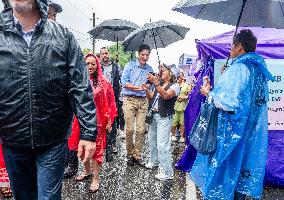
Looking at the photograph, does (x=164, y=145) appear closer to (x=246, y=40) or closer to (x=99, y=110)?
(x=99, y=110)

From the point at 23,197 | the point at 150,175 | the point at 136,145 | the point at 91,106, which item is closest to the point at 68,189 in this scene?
the point at 150,175

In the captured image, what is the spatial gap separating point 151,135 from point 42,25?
4079mm

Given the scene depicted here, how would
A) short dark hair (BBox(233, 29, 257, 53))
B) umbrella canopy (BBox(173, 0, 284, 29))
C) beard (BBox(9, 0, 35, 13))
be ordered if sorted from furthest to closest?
umbrella canopy (BBox(173, 0, 284, 29)) → short dark hair (BBox(233, 29, 257, 53)) → beard (BBox(9, 0, 35, 13))

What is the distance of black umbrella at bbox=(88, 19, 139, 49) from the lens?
26.8 ft

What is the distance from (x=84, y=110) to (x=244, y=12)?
2.97m

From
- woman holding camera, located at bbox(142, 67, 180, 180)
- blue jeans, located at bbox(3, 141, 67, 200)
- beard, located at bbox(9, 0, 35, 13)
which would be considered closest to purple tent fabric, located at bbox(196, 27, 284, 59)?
woman holding camera, located at bbox(142, 67, 180, 180)

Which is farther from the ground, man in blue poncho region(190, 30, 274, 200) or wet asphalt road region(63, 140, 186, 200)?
man in blue poncho region(190, 30, 274, 200)

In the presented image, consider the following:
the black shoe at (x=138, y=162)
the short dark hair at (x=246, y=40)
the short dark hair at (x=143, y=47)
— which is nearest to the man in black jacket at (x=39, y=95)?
the short dark hair at (x=246, y=40)

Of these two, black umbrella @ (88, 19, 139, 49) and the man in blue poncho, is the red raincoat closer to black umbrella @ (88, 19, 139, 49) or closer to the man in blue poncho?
the man in blue poncho

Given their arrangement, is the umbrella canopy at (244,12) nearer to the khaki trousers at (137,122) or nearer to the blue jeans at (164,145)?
the blue jeans at (164,145)

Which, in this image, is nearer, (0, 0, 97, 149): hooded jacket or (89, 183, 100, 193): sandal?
(0, 0, 97, 149): hooded jacket

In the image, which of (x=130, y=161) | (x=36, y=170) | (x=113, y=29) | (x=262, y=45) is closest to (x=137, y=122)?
(x=130, y=161)

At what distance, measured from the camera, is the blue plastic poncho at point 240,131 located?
367cm

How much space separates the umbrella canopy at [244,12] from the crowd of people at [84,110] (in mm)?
733
